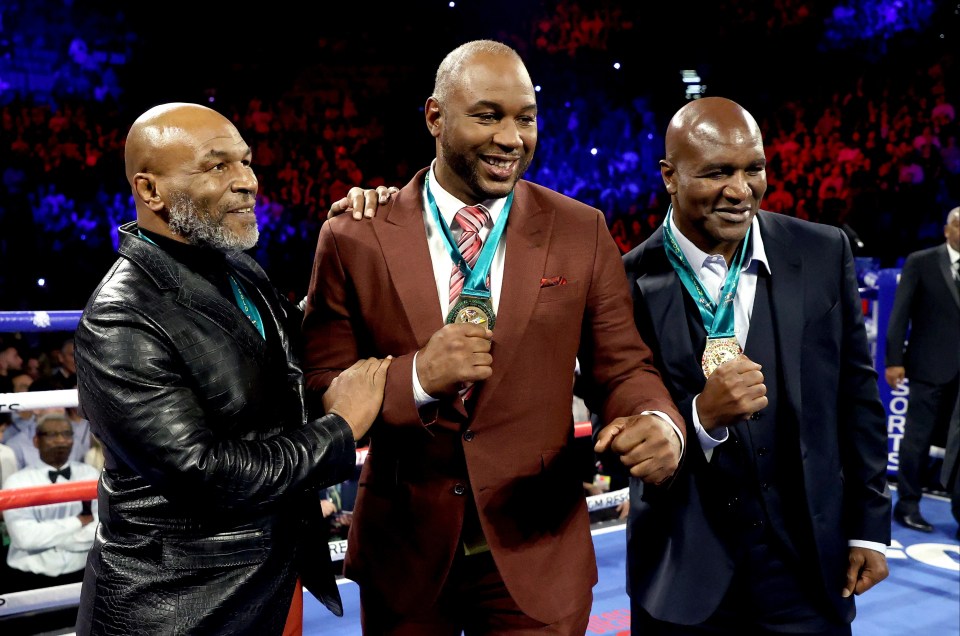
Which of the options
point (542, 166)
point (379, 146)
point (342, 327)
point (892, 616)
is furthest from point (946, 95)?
point (342, 327)

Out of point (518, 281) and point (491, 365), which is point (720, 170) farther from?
point (491, 365)

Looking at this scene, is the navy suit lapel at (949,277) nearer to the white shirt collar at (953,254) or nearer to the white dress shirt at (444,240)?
the white shirt collar at (953,254)

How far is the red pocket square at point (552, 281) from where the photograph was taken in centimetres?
131

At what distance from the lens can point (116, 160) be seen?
675 cm

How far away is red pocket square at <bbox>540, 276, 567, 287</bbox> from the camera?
4.30 ft

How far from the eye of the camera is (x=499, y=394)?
129 cm

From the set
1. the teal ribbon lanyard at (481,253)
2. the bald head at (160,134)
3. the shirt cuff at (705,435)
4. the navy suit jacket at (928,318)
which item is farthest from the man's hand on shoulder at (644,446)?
the navy suit jacket at (928,318)

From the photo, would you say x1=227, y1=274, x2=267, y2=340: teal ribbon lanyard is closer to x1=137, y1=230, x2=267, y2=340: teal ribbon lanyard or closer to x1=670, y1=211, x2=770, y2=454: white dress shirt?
x1=137, y1=230, x2=267, y2=340: teal ribbon lanyard

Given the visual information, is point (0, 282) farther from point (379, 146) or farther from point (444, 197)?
point (444, 197)

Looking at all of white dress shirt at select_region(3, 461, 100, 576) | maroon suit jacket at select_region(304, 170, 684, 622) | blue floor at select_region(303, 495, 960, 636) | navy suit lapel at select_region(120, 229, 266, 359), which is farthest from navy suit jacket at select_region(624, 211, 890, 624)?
white dress shirt at select_region(3, 461, 100, 576)

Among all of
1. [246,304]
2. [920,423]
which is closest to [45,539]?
[246,304]

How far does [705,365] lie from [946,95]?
25.9ft

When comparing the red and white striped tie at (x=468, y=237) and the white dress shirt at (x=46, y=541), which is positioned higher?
the red and white striped tie at (x=468, y=237)

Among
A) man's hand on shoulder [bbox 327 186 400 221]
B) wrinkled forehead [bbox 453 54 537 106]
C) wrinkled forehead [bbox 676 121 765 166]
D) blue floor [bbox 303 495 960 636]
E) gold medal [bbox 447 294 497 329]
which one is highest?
wrinkled forehead [bbox 453 54 537 106]
